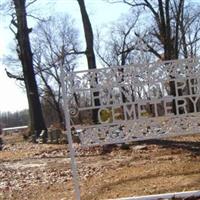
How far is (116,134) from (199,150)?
5497 millimetres

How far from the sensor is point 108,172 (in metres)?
10.6

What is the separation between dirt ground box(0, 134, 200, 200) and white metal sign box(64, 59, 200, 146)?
99 centimetres

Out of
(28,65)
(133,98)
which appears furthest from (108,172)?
(28,65)

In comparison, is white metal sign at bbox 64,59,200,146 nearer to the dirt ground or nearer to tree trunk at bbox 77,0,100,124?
the dirt ground

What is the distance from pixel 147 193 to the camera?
26.8 feet

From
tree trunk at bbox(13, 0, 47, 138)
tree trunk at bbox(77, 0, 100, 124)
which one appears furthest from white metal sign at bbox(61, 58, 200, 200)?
tree trunk at bbox(13, 0, 47, 138)

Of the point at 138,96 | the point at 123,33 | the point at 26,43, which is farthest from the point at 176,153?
the point at 123,33

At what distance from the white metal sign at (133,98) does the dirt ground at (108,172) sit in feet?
3.26

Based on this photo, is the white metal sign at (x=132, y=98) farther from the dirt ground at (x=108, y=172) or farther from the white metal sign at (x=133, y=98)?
the dirt ground at (x=108, y=172)

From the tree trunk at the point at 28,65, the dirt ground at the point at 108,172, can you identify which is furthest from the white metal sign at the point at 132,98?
the tree trunk at the point at 28,65

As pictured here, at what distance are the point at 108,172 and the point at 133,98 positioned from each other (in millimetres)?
3086

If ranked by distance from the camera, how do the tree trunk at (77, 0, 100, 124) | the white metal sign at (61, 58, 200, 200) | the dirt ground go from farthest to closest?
the tree trunk at (77, 0, 100, 124)
the dirt ground
the white metal sign at (61, 58, 200, 200)

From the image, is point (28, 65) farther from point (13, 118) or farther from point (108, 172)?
point (13, 118)

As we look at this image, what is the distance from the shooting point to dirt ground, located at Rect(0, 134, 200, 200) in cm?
871
